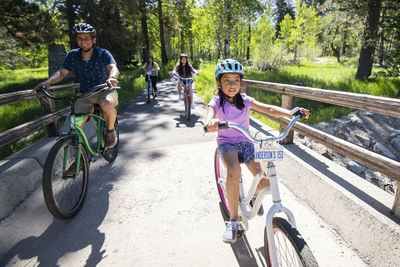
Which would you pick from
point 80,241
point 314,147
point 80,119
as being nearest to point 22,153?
point 80,119

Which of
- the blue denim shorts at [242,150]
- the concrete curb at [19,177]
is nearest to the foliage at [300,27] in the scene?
the blue denim shorts at [242,150]

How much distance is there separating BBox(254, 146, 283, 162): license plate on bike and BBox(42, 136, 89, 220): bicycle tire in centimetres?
237

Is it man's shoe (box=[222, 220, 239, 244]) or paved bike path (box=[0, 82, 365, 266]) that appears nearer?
man's shoe (box=[222, 220, 239, 244])

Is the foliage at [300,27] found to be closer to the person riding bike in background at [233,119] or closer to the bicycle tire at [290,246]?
the person riding bike in background at [233,119]

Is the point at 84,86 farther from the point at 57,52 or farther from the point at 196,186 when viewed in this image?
the point at 57,52

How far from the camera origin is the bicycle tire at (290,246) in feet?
4.88

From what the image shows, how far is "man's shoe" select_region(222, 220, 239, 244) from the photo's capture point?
7.22 ft

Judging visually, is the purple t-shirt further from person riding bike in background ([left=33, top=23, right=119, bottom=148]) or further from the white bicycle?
person riding bike in background ([left=33, top=23, right=119, bottom=148])

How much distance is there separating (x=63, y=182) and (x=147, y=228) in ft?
4.39

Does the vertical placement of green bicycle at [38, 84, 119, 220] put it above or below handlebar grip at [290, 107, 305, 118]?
below

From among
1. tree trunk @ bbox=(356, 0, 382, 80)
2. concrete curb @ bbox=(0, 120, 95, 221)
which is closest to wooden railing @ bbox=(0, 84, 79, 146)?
concrete curb @ bbox=(0, 120, 95, 221)

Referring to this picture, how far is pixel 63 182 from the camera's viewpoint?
3.09 m

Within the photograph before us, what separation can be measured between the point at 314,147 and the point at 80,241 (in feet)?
19.0

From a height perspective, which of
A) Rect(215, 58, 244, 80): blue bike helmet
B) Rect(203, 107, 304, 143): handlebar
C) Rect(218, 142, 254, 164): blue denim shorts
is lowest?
Rect(218, 142, 254, 164): blue denim shorts
